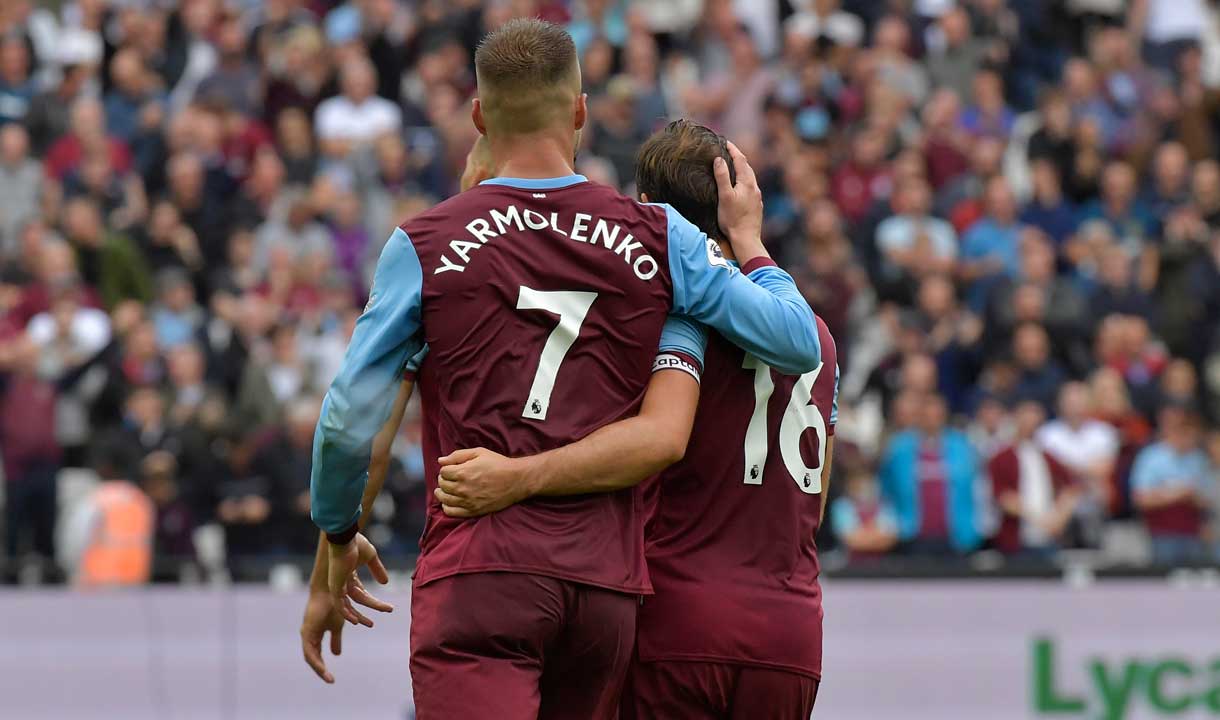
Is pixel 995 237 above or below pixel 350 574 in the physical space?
above

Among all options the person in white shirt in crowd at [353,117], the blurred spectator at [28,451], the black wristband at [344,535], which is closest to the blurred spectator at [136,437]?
the blurred spectator at [28,451]

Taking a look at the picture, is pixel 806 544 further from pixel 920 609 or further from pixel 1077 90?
pixel 1077 90

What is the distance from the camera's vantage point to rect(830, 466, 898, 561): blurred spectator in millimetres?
13195

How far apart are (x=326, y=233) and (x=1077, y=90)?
6.89 meters

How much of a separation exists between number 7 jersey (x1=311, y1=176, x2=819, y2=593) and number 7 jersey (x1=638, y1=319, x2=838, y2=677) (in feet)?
1.14

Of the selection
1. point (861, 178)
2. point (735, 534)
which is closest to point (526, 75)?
point (735, 534)

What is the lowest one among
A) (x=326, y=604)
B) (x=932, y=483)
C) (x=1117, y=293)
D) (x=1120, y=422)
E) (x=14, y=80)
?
(x=326, y=604)

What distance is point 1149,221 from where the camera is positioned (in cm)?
1691

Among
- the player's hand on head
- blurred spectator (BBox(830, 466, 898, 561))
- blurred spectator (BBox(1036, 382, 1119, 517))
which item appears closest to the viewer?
the player's hand on head

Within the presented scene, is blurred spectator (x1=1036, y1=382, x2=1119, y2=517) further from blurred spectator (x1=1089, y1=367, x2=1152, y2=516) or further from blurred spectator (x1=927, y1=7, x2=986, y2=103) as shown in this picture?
blurred spectator (x1=927, y1=7, x2=986, y2=103)

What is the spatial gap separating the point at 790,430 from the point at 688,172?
2.37 feet

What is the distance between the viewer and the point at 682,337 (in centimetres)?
→ 483

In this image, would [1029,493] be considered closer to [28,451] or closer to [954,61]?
[954,61]

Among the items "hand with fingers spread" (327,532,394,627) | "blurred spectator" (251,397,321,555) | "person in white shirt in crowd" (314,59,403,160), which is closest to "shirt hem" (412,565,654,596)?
"hand with fingers spread" (327,532,394,627)
